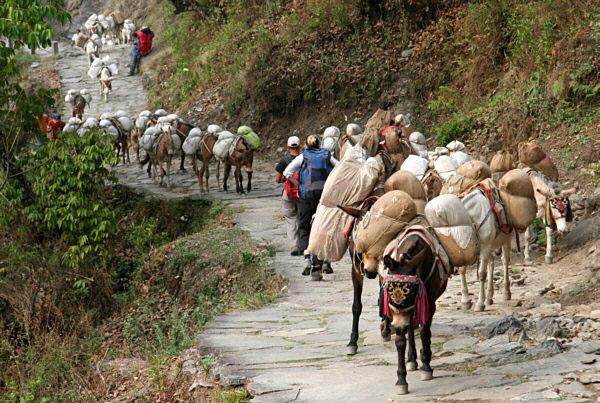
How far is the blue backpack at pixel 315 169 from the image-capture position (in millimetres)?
16484

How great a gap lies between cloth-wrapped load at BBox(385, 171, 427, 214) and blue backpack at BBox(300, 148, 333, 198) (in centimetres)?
504

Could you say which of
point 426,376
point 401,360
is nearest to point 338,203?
point 426,376

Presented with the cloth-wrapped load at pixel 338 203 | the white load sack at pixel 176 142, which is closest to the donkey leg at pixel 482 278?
the cloth-wrapped load at pixel 338 203

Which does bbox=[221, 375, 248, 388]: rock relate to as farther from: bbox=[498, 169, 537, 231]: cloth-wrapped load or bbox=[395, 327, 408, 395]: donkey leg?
bbox=[498, 169, 537, 231]: cloth-wrapped load

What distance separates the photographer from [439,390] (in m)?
9.43

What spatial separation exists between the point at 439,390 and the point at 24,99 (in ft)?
43.8

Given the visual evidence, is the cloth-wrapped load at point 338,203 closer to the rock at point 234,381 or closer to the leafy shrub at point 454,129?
the rock at point 234,381

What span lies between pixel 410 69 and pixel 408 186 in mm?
18444

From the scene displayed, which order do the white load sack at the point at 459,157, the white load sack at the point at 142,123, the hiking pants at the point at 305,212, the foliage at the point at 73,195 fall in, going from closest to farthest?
the white load sack at the point at 459,157 < the hiking pants at the point at 305,212 < the foliage at the point at 73,195 < the white load sack at the point at 142,123

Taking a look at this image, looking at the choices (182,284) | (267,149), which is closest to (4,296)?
(182,284)

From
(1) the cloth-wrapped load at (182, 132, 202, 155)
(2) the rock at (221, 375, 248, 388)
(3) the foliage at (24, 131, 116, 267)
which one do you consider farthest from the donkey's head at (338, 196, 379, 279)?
(1) the cloth-wrapped load at (182, 132, 202, 155)

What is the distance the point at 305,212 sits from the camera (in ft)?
55.7

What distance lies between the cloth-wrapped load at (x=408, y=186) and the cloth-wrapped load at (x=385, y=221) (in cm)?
107

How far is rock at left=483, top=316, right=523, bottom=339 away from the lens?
1102 centimetres
